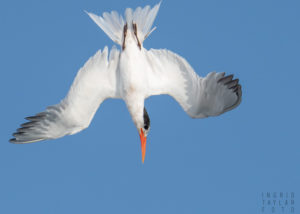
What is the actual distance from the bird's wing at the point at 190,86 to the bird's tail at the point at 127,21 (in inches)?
10.8

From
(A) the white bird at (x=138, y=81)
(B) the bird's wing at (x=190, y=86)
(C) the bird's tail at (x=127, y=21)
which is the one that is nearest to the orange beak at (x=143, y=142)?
(A) the white bird at (x=138, y=81)

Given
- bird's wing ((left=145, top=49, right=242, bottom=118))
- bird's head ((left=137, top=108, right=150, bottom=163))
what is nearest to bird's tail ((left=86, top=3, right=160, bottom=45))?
bird's wing ((left=145, top=49, right=242, bottom=118))

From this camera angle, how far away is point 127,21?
22.7 feet

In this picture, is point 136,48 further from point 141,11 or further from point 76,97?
point 76,97

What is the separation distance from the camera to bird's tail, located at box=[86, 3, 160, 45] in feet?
22.6

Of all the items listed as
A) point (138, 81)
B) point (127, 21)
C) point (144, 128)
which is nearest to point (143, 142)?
point (144, 128)

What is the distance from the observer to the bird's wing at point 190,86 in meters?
6.80

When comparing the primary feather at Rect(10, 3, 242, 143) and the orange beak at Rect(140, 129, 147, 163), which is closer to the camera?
the primary feather at Rect(10, 3, 242, 143)

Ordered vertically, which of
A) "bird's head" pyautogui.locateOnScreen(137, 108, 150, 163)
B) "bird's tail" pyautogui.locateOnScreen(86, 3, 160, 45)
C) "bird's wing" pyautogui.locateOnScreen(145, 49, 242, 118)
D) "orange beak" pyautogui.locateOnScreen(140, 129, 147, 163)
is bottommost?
"orange beak" pyautogui.locateOnScreen(140, 129, 147, 163)

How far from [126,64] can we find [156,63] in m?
0.39

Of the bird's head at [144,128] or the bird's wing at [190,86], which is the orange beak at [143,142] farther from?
the bird's wing at [190,86]

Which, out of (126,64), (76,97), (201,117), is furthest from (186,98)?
(76,97)

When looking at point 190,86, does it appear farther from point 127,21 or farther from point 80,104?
point 80,104

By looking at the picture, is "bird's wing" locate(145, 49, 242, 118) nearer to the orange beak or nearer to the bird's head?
the bird's head
